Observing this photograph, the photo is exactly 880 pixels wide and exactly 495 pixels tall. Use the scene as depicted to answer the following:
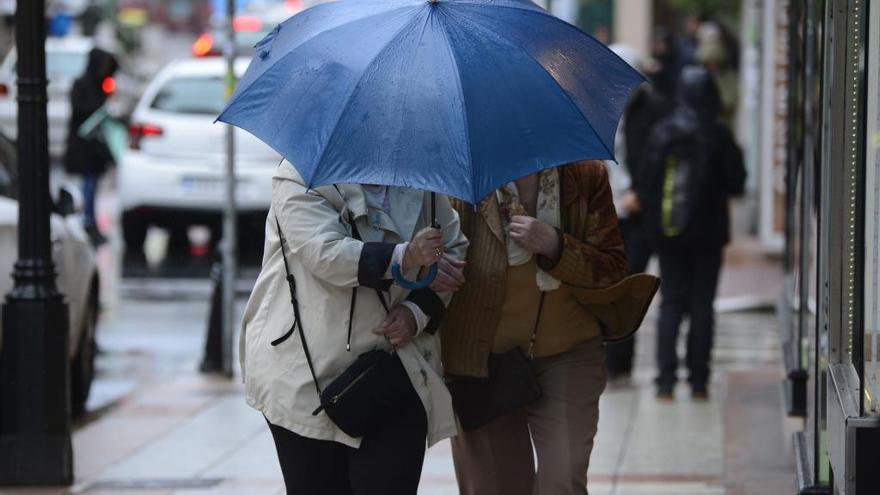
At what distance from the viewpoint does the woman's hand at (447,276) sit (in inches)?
177

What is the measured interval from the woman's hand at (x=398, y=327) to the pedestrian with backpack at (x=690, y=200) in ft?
15.5

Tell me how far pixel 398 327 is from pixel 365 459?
0.37m

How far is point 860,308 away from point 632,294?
2.81 ft

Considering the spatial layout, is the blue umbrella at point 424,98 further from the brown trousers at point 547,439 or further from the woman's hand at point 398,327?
the brown trousers at point 547,439

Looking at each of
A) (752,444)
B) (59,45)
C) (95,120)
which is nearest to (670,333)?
(752,444)

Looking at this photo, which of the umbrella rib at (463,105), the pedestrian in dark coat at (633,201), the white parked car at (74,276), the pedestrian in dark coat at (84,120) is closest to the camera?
the umbrella rib at (463,105)

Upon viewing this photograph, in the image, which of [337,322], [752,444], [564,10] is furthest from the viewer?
[564,10]

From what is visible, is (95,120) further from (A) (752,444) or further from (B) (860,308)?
(B) (860,308)

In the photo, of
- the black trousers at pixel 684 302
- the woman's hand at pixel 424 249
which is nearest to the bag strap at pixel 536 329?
the woman's hand at pixel 424 249

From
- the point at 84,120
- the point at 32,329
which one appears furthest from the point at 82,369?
the point at 84,120

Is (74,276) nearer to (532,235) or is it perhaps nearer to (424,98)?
(532,235)

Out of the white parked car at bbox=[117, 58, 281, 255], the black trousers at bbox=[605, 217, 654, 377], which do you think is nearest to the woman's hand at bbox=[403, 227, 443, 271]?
the black trousers at bbox=[605, 217, 654, 377]

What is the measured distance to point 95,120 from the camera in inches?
643

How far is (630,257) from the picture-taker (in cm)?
966
